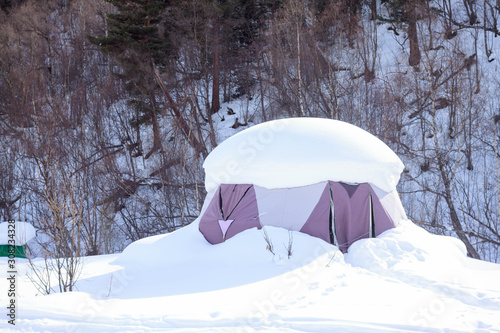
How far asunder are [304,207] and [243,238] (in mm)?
1302

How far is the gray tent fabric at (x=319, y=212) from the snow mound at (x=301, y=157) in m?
0.18

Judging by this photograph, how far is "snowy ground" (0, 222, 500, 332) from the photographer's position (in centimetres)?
464

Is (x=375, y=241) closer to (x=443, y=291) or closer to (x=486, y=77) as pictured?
(x=443, y=291)

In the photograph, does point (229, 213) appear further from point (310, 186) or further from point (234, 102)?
point (234, 102)

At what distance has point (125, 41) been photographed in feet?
54.8

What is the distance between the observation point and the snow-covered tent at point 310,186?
7875mm

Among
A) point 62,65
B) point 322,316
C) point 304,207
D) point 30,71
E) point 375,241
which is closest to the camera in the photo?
point 322,316

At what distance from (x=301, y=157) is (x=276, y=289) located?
3015 mm

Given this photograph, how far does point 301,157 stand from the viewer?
8.06m

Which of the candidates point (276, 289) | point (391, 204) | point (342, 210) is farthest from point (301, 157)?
point (276, 289)

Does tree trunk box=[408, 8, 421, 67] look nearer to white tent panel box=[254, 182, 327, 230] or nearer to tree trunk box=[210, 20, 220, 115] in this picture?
tree trunk box=[210, 20, 220, 115]

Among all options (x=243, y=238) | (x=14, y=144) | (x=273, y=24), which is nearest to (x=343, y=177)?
(x=243, y=238)

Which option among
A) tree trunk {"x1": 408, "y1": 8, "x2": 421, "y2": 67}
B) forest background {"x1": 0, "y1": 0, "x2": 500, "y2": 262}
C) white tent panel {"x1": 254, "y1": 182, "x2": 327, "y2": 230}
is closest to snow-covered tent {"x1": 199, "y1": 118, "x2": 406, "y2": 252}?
white tent panel {"x1": 254, "y1": 182, "x2": 327, "y2": 230}

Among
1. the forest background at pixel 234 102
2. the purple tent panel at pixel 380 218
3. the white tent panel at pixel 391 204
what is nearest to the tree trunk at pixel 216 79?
the forest background at pixel 234 102
